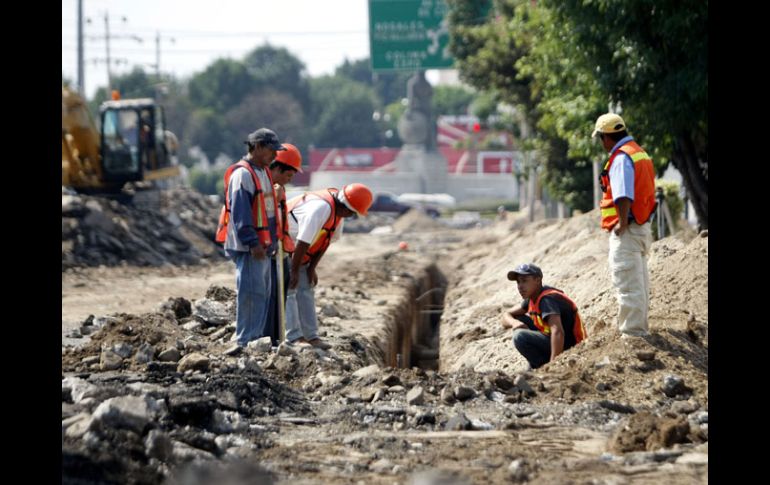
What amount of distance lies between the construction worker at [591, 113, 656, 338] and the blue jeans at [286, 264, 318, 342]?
8.63ft

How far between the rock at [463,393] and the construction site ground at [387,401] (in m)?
0.01

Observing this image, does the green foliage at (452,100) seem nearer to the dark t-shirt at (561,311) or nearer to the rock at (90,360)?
the dark t-shirt at (561,311)

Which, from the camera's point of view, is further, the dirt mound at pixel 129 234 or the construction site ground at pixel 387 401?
the dirt mound at pixel 129 234

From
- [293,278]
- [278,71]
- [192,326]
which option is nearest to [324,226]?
[293,278]

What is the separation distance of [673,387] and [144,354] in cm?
374

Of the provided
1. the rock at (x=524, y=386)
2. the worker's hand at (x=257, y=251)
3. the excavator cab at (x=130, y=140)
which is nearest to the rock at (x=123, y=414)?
the rock at (x=524, y=386)

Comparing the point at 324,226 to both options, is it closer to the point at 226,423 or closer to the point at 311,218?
the point at 311,218

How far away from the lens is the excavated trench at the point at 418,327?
1423cm

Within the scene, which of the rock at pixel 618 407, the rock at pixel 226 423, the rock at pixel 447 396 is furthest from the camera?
the rock at pixel 447 396

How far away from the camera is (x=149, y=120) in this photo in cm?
2702

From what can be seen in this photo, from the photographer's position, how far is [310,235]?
9.32 meters

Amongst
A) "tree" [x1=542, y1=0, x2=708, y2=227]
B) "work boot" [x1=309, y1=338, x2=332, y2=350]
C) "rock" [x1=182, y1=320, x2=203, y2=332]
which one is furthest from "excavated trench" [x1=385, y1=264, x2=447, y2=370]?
"tree" [x1=542, y1=0, x2=708, y2=227]
